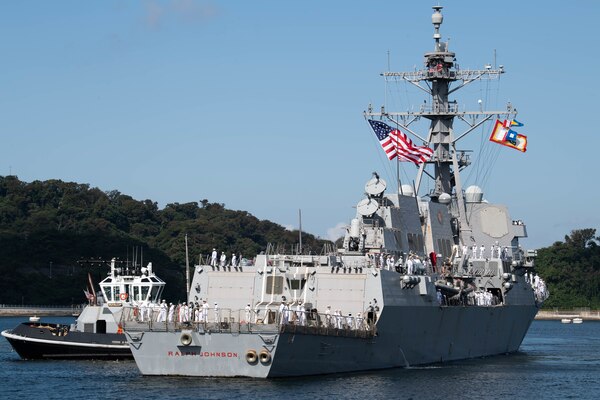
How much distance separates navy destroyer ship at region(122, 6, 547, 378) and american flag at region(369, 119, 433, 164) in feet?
0.19

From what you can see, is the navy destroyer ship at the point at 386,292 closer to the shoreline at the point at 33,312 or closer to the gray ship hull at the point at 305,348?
the gray ship hull at the point at 305,348

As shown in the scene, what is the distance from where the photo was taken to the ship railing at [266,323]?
125 ft

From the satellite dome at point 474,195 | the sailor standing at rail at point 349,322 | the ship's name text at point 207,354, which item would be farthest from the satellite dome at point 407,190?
the ship's name text at point 207,354

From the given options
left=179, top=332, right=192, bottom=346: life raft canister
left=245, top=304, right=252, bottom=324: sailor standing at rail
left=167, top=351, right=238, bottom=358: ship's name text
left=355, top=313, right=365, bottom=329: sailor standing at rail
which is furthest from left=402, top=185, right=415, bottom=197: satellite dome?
left=179, top=332, right=192, bottom=346: life raft canister

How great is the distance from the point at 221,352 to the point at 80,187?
9996 cm

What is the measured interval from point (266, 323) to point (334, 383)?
2.83 metres

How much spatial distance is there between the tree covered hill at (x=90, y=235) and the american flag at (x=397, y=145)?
51.6 metres

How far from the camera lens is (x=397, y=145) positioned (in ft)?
166

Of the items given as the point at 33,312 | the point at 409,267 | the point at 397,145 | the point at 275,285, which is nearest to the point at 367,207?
the point at 409,267

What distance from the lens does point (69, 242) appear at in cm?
11900

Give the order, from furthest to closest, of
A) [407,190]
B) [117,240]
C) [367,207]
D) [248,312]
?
[117,240] → [407,190] → [367,207] → [248,312]

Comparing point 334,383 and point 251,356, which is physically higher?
point 251,356

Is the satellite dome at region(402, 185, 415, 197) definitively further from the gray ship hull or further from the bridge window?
the bridge window

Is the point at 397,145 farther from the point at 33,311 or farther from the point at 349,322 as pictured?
the point at 33,311
